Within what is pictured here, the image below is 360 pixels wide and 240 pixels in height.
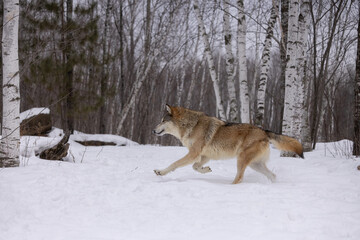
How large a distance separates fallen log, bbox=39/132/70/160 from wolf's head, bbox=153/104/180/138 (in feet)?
7.74

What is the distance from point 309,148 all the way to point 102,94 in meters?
8.55

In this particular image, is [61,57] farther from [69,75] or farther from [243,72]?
[243,72]

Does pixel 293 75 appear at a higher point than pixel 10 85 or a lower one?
higher

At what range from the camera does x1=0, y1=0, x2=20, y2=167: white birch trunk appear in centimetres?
502

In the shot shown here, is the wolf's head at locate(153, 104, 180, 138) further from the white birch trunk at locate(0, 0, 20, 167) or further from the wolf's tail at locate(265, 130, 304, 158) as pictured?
the white birch trunk at locate(0, 0, 20, 167)

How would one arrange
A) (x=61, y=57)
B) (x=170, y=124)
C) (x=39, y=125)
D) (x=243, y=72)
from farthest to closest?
1. (x=61, y=57)
2. (x=39, y=125)
3. (x=243, y=72)
4. (x=170, y=124)

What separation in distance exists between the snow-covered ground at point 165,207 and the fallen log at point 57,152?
5.74 feet

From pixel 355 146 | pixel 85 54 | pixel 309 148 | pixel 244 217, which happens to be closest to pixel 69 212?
pixel 244 217

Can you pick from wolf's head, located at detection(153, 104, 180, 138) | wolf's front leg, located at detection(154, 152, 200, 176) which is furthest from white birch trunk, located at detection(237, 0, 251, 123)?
wolf's front leg, located at detection(154, 152, 200, 176)

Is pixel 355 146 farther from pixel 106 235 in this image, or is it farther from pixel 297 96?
pixel 106 235

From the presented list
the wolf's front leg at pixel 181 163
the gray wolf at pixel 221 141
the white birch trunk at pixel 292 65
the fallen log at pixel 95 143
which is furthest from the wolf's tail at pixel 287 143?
the fallen log at pixel 95 143

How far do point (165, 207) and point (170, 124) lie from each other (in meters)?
2.25

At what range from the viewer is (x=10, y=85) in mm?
5066

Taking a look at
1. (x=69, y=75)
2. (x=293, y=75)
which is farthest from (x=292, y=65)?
(x=69, y=75)
